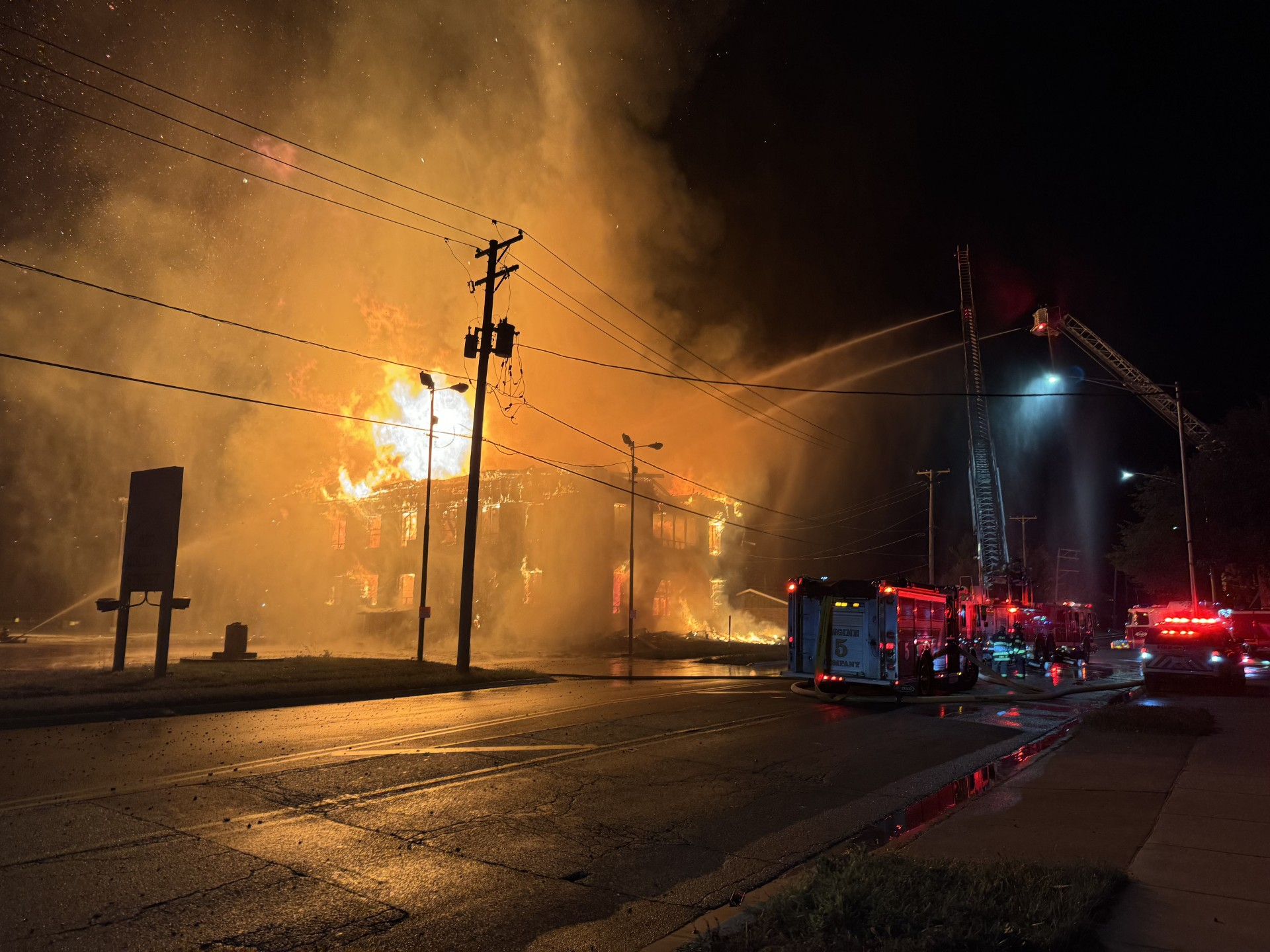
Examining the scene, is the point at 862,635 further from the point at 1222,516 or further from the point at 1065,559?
the point at 1065,559

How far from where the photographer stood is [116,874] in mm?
5031

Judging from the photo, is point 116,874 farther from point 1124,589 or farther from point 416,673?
point 1124,589

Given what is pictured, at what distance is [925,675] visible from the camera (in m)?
18.3

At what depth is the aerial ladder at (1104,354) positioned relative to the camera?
39.4 m

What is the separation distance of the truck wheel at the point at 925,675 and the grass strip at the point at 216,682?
10.2m

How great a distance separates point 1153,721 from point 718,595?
129 feet

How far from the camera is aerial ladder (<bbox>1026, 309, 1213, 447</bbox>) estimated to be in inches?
1553

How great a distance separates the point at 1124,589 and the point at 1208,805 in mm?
121472

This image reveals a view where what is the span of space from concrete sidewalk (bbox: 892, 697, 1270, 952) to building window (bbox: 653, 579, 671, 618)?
39.0 metres

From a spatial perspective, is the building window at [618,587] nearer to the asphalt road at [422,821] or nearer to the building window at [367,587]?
the building window at [367,587]

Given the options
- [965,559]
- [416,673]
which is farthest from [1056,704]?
[965,559]

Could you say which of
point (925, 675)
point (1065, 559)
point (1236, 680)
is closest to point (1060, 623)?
point (1236, 680)

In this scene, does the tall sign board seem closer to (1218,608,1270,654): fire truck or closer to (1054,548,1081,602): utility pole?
(1218,608,1270,654): fire truck

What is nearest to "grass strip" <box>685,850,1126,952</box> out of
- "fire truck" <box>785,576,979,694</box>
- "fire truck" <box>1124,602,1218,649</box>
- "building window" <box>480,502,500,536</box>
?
"fire truck" <box>785,576,979,694</box>
